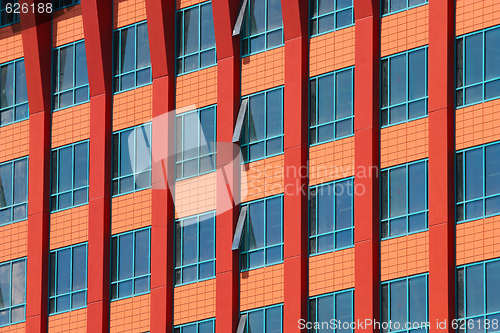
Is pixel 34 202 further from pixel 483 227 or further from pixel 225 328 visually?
pixel 483 227

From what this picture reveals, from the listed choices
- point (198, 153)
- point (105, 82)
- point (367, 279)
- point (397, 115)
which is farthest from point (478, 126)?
point (105, 82)

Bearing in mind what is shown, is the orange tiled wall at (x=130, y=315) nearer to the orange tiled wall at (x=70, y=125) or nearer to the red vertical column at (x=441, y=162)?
the orange tiled wall at (x=70, y=125)

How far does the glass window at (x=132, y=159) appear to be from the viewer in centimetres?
4209

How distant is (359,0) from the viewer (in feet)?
125

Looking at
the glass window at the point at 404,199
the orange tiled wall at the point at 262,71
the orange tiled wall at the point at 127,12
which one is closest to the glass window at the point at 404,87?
the glass window at the point at 404,199

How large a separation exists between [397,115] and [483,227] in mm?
5163

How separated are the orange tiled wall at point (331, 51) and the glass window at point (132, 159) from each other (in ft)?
24.9

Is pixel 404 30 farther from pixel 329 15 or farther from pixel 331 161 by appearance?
pixel 331 161

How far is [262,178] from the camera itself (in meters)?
39.3

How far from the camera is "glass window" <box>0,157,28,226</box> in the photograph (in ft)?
148

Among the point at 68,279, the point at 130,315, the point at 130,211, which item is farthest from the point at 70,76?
the point at 130,315

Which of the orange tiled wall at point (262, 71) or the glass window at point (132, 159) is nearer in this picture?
the orange tiled wall at point (262, 71)

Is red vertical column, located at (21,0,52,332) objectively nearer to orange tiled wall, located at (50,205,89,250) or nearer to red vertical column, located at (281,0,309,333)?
orange tiled wall, located at (50,205,89,250)

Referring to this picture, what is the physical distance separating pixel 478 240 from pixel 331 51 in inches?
356
